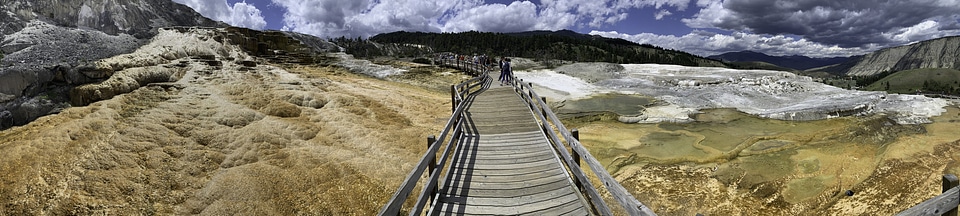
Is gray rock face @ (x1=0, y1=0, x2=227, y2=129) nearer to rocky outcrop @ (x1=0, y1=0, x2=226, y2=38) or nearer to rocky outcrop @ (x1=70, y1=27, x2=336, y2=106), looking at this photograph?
rocky outcrop @ (x1=0, y1=0, x2=226, y2=38)

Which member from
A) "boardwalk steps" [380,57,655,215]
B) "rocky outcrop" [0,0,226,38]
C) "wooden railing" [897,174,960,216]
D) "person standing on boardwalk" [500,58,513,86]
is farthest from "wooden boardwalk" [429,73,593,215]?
"rocky outcrop" [0,0,226,38]

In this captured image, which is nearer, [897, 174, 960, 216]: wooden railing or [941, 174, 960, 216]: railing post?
[897, 174, 960, 216]: wooden railing

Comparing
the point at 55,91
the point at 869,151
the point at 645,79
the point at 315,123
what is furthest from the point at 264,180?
the point at 645,79

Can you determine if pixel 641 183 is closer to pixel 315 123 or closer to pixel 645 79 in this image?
pixel 315 123

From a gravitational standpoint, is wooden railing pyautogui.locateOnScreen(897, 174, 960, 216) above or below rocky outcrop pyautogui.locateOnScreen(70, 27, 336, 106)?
below

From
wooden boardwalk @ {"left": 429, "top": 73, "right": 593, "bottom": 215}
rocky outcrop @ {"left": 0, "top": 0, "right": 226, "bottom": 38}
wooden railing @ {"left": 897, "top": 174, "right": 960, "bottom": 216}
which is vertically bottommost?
wooden boardwalk @ {"left": 429, "top": 73, "right": 593, "bottom": 215}

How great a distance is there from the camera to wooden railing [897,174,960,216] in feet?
11.6

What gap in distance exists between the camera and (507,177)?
21.5 feet

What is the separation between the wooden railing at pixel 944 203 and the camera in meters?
3.53

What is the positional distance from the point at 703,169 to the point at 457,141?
18.5 ft

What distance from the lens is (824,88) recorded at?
20578mm

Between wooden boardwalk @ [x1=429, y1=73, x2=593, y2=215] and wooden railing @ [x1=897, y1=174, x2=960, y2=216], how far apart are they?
304 centimetres

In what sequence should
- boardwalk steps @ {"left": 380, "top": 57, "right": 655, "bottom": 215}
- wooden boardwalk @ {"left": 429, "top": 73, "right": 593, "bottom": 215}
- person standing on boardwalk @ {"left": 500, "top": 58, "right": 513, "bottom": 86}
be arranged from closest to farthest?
boardwalk steps @ {"left": 380, "top": 57, "right": 655, "bottom": 215} → wooden boardwalk @ {"left": 429, "top": 73, "right": 593, "bottom": 215} → person standing on boardwalk @ {"left": 500, "top": 58, "right": 513, "bottom": 86}

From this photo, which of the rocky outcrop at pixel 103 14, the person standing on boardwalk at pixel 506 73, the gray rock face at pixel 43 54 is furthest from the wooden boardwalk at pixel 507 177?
the rocky outcrop at pixel 103 14
